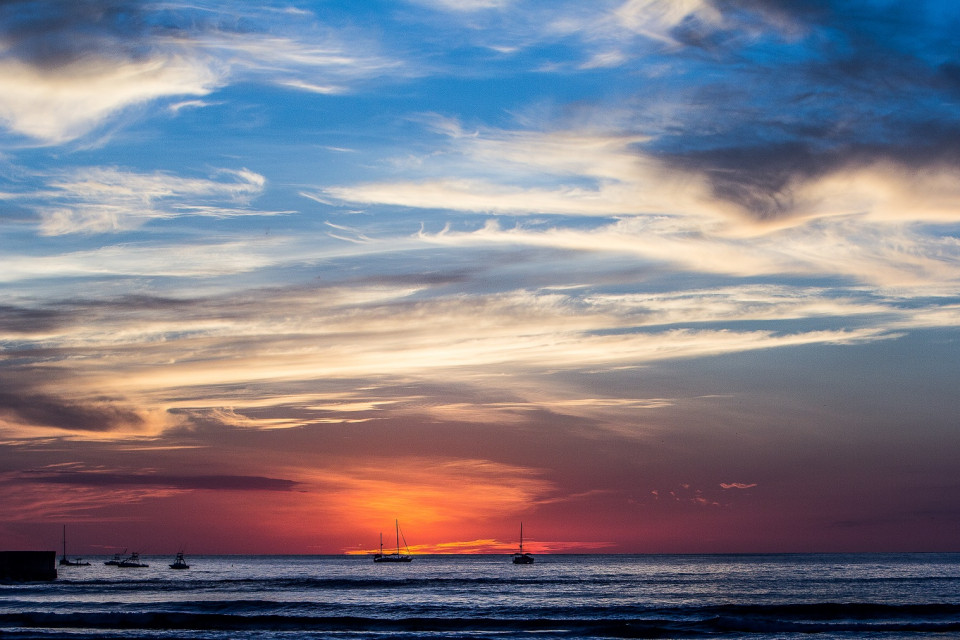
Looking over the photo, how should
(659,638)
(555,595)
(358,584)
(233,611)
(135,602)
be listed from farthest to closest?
(358,584), (555,595), (135,602), (233,611), (659,638)

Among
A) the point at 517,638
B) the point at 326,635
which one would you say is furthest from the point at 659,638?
the point at 326,635

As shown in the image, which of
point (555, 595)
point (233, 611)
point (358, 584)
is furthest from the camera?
point (358, 584)

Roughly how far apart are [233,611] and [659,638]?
34641 mm

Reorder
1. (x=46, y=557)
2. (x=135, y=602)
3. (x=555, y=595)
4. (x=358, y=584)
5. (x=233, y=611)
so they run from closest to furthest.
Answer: (x=233, y=611) < (x=135, y=602) < (x=555, y=595) < (x=46, y=557) < (x=358, y=584)

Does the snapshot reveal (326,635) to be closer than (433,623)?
Yes

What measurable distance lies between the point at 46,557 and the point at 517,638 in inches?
3049

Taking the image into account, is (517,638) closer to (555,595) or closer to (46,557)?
(555,595)

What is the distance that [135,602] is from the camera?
81.8 m

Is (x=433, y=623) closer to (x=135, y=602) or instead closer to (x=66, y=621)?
(x=66, y=621)

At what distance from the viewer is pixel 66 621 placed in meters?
61.4

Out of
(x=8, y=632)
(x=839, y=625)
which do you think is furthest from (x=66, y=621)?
(x=839, y=625)

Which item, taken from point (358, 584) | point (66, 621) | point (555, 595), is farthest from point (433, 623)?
point (358, 584)

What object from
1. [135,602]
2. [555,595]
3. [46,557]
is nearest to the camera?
[135,602]

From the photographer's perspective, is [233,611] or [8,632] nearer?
[8,632]
